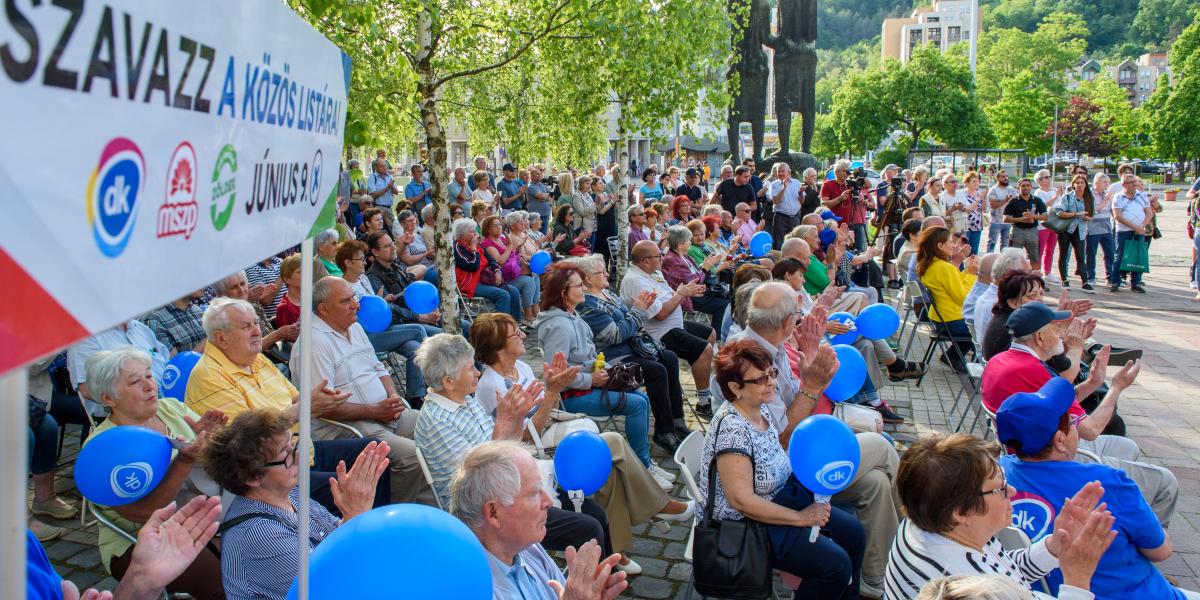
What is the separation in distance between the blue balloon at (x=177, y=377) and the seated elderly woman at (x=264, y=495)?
178 cm

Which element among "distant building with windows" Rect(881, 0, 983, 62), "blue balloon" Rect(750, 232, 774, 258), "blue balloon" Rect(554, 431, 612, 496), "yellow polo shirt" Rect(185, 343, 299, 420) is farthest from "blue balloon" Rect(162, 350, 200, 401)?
"distant building with windows" Rect(881, 0, 983, 62)

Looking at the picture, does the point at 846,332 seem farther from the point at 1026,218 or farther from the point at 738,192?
the point at 1026,218

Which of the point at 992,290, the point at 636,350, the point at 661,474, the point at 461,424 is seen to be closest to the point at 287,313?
the point at 636,350

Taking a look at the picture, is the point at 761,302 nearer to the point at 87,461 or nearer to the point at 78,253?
the point at 87,461

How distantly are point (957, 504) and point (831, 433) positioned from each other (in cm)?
67

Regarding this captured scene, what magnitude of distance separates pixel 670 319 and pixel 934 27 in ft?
480

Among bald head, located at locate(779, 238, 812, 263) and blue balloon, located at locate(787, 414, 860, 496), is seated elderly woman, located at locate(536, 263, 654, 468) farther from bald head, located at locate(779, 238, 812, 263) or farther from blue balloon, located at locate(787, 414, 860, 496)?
bald head, located at locate(779, 238, 812, 263)

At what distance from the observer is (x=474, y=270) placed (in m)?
9.18

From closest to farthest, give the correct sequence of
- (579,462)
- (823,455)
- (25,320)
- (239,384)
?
(25,320) < (823,455) < (579,462) < (239,384)

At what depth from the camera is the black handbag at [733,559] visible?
11.5ft

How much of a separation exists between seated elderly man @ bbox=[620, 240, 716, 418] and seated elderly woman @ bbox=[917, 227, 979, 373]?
2045mm

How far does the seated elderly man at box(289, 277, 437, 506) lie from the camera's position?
190 inches

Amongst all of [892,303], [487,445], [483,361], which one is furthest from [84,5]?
[892,303]

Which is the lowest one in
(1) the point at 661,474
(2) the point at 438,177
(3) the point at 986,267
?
(1) the point at 661,474
